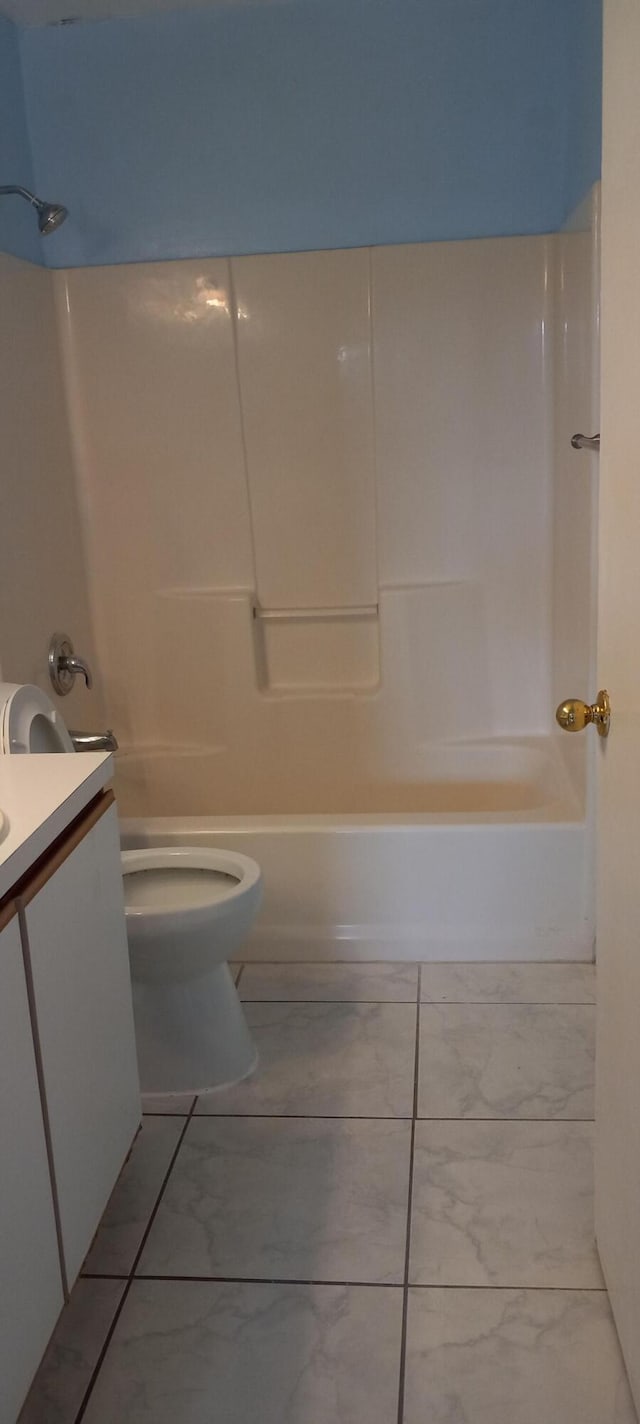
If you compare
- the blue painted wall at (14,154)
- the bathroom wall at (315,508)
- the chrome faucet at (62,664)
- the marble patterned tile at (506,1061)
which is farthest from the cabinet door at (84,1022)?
the blue painted wall at (14,154)

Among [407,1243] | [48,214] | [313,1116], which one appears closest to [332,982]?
[313,1116]

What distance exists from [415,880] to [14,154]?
6.36 feet

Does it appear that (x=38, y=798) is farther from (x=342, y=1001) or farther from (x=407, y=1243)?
(x=342, y=1001)

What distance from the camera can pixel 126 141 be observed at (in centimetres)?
290

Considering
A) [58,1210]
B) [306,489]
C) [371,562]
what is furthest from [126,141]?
[58,1210]

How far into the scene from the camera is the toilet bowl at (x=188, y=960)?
2.07m

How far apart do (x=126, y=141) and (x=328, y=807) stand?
172cm

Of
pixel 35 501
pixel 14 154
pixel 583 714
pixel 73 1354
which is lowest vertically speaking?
pixel 73 1354

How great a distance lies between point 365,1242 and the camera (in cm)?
178

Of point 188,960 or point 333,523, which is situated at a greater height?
point 333,523

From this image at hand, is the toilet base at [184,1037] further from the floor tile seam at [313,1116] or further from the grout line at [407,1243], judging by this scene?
the grout line at [407,1243]

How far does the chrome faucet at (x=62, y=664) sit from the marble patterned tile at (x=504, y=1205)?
4.54ft

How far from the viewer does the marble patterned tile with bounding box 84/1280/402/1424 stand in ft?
4.91

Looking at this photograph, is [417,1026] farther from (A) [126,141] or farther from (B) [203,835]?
(A) [126,141]
